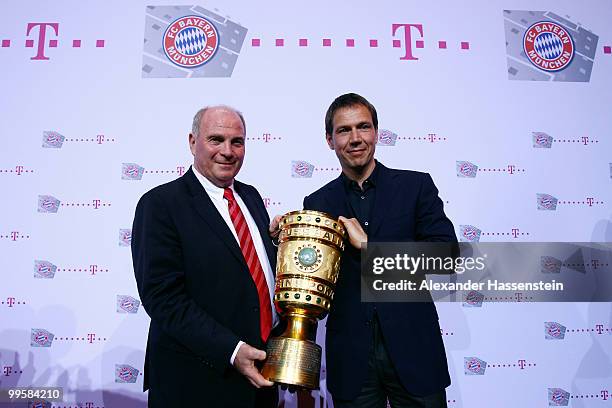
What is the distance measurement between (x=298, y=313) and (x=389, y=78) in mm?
1717

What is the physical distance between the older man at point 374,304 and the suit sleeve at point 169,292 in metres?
0.38

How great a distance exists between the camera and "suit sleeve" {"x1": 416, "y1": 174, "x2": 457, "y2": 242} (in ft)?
5.13

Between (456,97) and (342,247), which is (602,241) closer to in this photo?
(456,97)

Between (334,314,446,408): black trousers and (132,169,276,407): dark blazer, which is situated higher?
(132,169,276,407): dark blazer

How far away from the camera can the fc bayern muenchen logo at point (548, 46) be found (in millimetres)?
2760

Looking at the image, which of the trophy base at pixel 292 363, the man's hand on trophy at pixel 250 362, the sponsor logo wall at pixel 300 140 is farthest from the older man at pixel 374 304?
the sponsor logo wall at pixel 300 140

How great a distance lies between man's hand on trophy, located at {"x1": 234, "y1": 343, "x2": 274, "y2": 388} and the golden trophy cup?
3 cm

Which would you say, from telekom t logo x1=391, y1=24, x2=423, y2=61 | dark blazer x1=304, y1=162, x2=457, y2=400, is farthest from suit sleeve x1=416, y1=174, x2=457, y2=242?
telekom t logo x1=391, y1=24, x2=423, y2=61

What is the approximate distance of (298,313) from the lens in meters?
1.47

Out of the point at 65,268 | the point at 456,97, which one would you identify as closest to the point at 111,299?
the point at 65,268

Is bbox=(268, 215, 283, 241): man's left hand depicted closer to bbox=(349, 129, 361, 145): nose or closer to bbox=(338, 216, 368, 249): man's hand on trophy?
bbox=(338, 216, 368, 249): man's hand on trophy

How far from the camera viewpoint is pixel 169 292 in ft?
4.77

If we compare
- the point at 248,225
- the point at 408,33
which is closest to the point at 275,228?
the point at 248,225

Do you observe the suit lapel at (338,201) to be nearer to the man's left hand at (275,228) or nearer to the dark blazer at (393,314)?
the dark blazer at (393,314)
